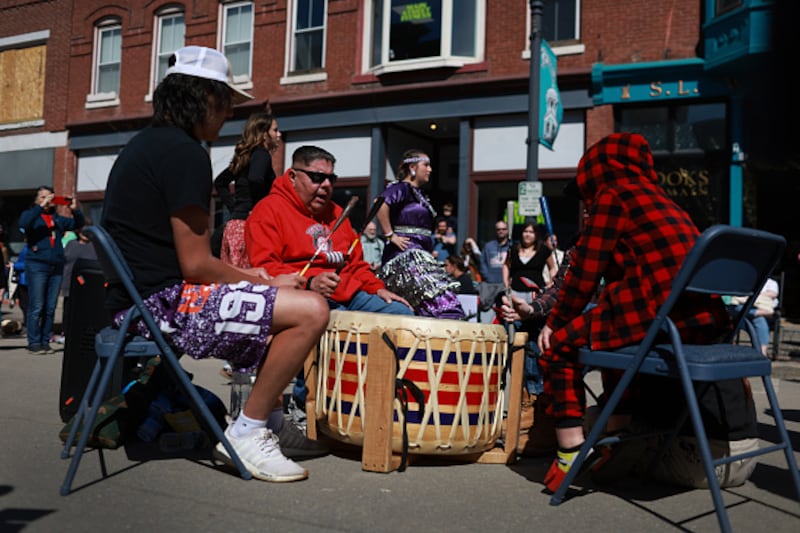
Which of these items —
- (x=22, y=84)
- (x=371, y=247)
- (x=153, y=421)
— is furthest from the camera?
(x=22, y=84)

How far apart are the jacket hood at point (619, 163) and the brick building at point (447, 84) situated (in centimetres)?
840

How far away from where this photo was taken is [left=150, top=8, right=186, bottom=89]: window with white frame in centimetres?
1767

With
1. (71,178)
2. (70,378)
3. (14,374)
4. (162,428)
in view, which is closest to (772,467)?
(162,428)

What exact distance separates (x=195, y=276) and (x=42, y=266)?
6496mm

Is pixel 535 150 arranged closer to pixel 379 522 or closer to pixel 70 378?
pixel 70 378

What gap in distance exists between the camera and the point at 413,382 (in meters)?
3.67

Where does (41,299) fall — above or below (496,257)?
below

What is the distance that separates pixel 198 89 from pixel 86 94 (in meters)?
17.4

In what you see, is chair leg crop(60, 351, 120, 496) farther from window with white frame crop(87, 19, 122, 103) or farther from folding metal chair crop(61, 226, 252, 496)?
window with white frame crop(87, 19, 122, 103)

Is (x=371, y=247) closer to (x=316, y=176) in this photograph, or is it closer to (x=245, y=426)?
(x=316, y=176)

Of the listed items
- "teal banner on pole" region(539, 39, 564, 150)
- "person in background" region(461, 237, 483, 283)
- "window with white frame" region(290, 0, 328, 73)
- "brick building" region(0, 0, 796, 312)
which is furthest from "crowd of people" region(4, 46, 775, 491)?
"window with white frame" region(290, 0, 328, 73)

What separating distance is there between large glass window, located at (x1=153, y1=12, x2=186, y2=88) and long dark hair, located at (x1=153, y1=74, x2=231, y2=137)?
50.4 feet

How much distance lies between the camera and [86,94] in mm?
18969

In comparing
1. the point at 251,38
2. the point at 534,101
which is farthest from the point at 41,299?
the point at 251,38
